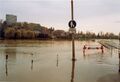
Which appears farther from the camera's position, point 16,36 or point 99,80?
point 16,36

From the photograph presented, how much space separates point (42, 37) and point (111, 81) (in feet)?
459

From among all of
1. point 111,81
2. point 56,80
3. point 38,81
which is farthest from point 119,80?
point 38,81

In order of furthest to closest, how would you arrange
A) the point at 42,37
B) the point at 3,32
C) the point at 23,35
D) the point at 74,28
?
the point at 42,37, the point at 23,35, the point at 3,32, the point at 74,28

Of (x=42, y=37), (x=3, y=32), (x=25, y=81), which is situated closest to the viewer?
(x=25, y=81)

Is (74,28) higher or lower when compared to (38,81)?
higher

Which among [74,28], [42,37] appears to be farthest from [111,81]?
[42,37]

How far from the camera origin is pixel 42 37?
152625mm

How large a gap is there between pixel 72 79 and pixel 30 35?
420 feet

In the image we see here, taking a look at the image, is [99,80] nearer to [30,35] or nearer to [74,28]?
[74,28]

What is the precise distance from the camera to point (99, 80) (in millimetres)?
13742

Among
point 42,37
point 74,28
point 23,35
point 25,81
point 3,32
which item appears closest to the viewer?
point 25,81

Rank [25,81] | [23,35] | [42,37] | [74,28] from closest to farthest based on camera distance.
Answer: [25,81] < [74,28] < [23,35] < [42,37]

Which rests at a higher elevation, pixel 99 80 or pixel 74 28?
pixel 74 28

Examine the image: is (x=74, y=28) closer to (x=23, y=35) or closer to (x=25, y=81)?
(x=25, y=81)
